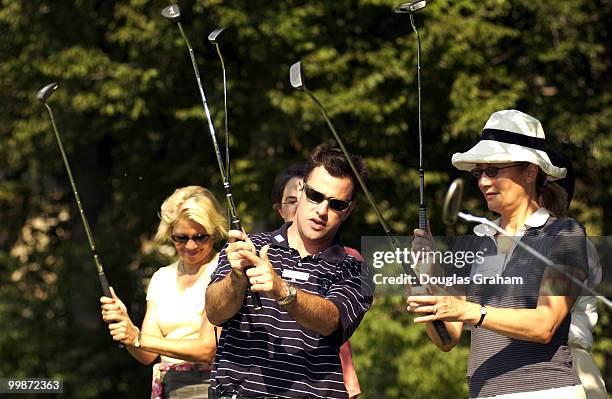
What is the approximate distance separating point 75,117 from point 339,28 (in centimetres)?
276

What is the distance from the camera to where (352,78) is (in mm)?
11711

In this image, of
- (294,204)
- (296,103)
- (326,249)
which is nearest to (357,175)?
(326,249)

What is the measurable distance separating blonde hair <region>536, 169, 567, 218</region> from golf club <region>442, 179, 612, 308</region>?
0.70 ft

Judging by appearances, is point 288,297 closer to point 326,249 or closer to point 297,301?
point 297,301

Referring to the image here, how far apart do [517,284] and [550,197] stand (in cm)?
44

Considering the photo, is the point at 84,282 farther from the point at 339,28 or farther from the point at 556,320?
the point at 556,320

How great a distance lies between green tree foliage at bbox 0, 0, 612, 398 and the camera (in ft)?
37.2

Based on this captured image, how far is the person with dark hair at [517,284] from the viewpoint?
4023 mm

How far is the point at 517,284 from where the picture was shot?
13.7ft

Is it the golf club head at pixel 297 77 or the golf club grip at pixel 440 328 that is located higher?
the golf club head at pixel 297 77

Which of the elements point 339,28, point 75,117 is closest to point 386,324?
point 339,28

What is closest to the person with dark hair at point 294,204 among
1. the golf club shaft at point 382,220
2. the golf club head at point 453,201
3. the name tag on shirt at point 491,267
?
the golf club shaft at point 382,220

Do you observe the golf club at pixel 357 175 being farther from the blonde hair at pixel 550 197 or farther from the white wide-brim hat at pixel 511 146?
the blonde hair at pixel 550 197

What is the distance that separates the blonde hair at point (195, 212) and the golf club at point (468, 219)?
1459 mm
